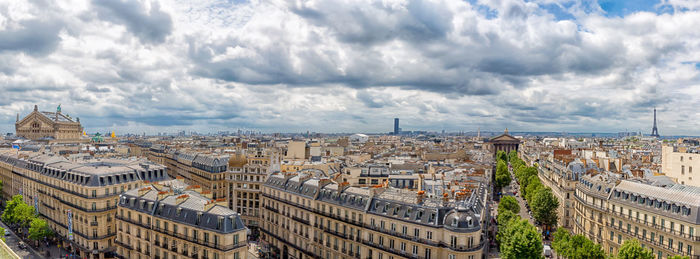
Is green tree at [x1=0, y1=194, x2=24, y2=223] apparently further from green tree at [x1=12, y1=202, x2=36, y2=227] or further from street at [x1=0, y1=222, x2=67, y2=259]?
street at [x1=0, y1=222, x2=67, y2=259]

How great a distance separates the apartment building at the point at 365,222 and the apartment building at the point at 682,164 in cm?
4039

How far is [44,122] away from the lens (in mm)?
162750

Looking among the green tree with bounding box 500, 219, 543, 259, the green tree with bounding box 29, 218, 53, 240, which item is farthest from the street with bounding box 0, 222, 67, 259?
the green tree with bounding box 500, 219, 543, 259

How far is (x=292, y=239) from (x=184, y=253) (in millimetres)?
18332

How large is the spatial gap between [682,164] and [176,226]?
87238 millimetres

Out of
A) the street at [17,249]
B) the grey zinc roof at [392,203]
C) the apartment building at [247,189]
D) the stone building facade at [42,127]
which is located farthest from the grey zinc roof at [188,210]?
the stone building facade at [42,127]

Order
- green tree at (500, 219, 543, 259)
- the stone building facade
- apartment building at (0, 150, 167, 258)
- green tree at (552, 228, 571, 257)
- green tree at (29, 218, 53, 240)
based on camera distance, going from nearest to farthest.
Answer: green tree at (500, 219, 543, 259), green tree at (552, 228, 571, 257), apartment building at (0, 150, 167, 258), green tree at (29, 218, 53, 240), the stone building facade

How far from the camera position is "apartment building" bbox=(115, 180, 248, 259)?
4422 cm

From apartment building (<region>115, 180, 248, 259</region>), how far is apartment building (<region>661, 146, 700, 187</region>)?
78.4 metres

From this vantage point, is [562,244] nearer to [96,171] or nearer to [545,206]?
[545,206]

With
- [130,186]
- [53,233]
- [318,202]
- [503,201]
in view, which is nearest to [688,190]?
[503,201]

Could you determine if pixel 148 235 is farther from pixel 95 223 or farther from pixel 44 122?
pixel 44 122

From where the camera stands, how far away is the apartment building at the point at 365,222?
144 ft

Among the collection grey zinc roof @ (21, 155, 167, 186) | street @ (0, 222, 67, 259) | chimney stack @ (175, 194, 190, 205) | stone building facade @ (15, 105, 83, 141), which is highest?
stone building facade @ (15, 105, 83, 141)
